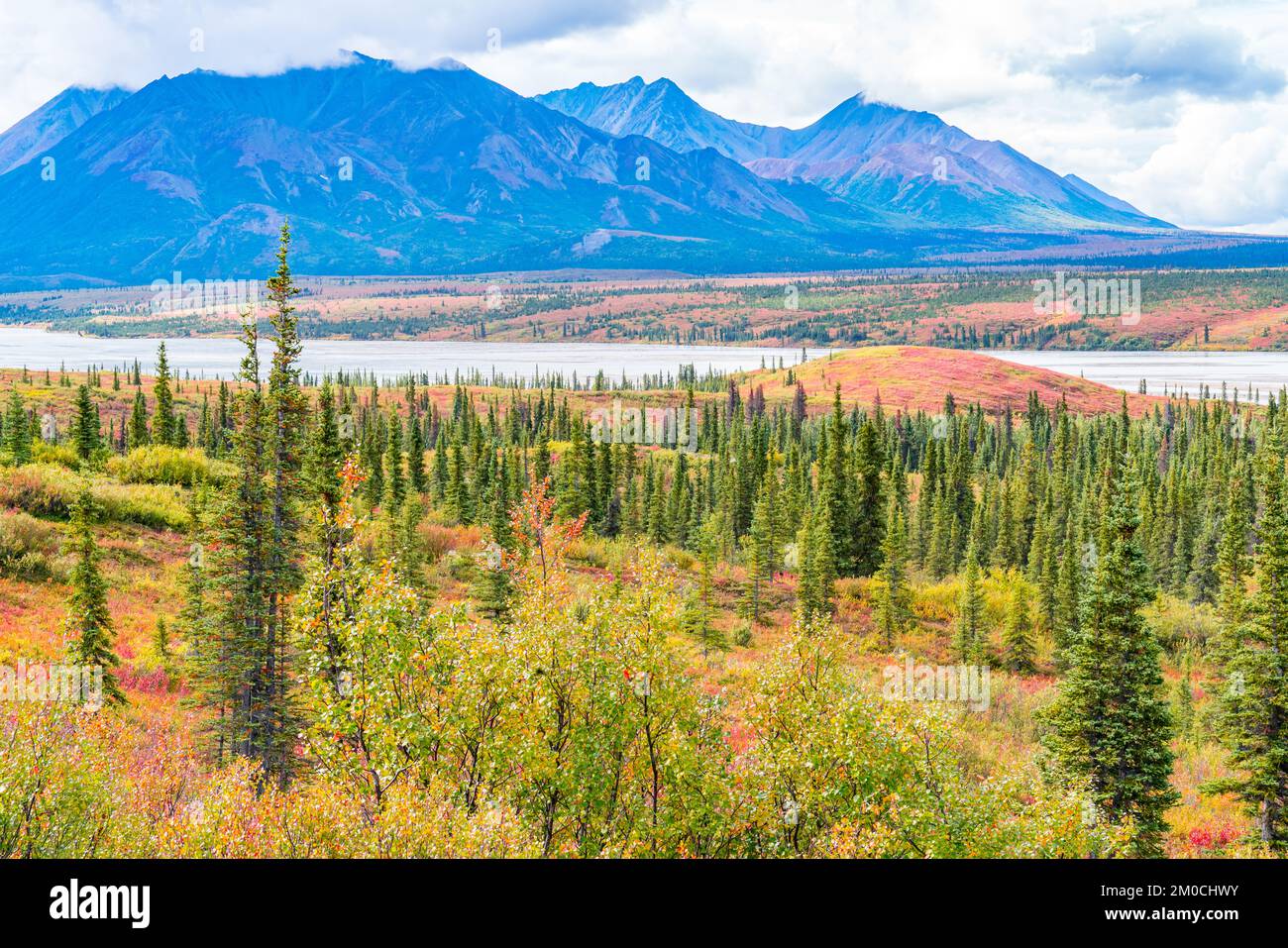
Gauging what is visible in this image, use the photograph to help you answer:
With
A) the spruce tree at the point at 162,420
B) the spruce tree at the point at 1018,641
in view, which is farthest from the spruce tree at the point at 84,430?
the spruce tree at the point at 1018,641

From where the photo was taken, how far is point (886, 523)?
254ft

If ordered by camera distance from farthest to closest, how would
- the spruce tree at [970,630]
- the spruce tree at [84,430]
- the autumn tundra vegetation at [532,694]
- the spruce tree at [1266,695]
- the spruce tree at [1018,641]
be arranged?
the spruce tree at [84,430]
the spruce tree at [1018,641]
the spruce tree at [970,630]
the spruce tree at [1266,695]
the autumn tundra vegetation at [532,694]

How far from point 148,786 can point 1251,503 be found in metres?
102

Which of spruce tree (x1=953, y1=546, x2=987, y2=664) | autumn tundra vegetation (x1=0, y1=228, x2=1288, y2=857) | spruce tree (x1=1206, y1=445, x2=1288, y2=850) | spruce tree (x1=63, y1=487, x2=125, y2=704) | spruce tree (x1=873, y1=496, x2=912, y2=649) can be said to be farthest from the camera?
spruce tree (x1=873, y1=496, x2=912, y2=649)

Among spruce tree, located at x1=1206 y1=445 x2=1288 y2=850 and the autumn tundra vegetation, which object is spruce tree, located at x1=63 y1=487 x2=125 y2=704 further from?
spruce tree, located at x1=1206 y1=445 x2=1288 y2=850

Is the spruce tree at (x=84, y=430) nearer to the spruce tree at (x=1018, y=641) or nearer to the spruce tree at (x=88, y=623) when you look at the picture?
the spruce tree at (x=88, y=623)

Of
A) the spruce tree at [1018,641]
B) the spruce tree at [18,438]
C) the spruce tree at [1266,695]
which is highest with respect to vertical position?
the spruce tree at [18,438]

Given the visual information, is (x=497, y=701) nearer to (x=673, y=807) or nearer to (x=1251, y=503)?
(x=673, y=807)

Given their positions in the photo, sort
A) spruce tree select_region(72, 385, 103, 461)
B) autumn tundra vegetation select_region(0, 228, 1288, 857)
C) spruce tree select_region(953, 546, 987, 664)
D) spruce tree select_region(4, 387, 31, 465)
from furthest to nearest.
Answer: spruce tree select_region(72, 385, 103, 461) < spruce tree select_region(4, 387, 31, 465) < spruce tree select_region(953, 546, 987, 664) < autumn tundra vegetation select_region(0, 228, 1288, 857)

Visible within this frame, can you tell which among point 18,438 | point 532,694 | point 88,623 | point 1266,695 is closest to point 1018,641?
point 1266,695

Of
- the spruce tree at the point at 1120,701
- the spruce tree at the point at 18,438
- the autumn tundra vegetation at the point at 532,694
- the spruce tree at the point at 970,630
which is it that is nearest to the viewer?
the autumn tundra vegetation at the point at 532,694

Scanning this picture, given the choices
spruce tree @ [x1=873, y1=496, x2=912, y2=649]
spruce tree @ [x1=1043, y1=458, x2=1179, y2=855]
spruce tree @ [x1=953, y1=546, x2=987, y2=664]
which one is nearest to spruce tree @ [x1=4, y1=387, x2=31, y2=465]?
spruce tree @ [x1=873, y1=496, x2=912, y2=649]

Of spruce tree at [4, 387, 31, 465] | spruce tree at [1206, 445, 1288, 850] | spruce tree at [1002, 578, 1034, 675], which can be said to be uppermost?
spruce tree at [4, 387, 31, 465]
